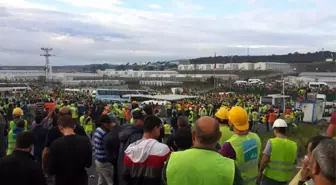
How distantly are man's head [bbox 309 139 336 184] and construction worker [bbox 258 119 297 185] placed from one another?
2.97 metres

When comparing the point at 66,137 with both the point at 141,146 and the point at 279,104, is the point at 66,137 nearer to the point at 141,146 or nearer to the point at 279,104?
the point at 141,146

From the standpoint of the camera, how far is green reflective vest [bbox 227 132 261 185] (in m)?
4.33

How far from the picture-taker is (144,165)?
4.11 m

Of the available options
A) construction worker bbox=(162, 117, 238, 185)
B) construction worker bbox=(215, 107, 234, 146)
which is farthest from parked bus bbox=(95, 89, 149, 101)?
construction worker bbox=(162, 117, 238, 185)

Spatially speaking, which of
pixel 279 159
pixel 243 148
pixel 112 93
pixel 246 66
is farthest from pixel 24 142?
pixel 246 66

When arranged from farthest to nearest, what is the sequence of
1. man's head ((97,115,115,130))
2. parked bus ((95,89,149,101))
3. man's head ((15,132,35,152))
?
parked bus ((95,89,149,101)) → man's head ((97,115,115,130)) → man's head ((15,132,35,152))

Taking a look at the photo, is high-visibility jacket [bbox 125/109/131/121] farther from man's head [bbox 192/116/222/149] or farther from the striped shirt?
man's head [bbox 192/116/222/149]

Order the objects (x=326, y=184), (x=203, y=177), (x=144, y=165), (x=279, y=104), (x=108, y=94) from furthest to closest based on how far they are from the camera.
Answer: (x=108, y=94) → (x=279, y=104) → (x=144, y=165) → (x=203, y=177) → (x=326, y=184)

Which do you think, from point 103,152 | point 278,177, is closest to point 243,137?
point 278,177

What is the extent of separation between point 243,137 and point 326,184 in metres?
2.41

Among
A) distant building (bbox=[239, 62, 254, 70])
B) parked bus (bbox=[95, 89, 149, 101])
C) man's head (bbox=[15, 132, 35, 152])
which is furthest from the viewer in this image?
distant building (bbox=[239, 62, 254, 70])

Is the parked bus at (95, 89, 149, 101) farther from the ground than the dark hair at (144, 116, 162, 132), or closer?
closer

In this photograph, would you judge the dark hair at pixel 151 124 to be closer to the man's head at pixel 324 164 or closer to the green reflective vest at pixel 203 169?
the green reflective vest at pixel 203 169

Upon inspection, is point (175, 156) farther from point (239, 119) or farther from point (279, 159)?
point (279, 159)
